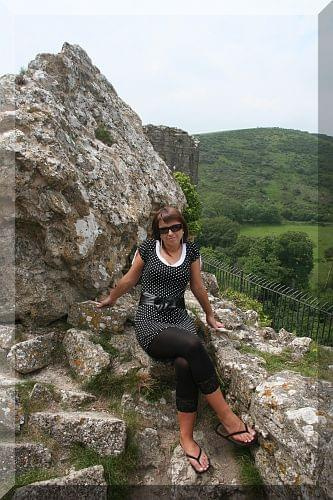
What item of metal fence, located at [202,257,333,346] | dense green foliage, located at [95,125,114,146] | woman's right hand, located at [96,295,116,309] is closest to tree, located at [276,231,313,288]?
metal fence, located at [202,257,333,346]

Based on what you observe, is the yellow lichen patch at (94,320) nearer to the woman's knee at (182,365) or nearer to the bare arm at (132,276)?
the bare arm at (132,276)

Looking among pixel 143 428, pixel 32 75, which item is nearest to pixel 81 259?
pixel 143 428

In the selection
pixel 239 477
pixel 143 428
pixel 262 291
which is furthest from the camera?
pixel 262 291

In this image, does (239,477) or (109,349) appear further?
(109,349)

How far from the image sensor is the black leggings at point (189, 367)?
3223mm

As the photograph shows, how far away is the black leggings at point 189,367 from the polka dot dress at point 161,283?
0.27 metres

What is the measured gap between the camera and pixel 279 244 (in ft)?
89.9

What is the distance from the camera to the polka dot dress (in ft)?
12.0

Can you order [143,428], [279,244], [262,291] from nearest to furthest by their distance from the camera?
[143,428]
[262,291]
[279,244]

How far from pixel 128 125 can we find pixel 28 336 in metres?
3.50

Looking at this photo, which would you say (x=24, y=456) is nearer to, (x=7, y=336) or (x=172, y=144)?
(x=7, y=336)

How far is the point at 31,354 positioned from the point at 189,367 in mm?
1543

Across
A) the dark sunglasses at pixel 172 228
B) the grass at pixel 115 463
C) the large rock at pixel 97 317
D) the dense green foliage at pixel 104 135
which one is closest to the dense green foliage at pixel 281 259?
the dense green foliage at pixel 104 135

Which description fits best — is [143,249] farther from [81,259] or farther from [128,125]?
[128,125]
